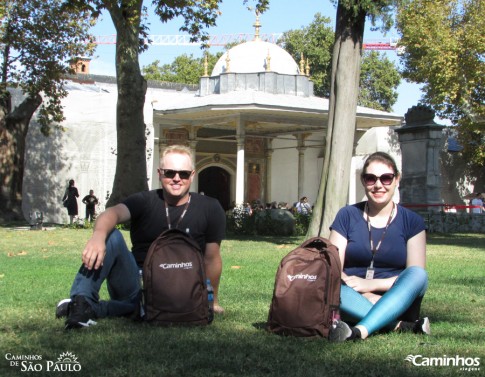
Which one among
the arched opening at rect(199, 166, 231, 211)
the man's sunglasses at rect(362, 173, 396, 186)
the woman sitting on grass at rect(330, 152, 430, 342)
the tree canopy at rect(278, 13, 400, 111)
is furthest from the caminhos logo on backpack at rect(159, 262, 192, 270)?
the tree canopy at rect(278, 13, 400, 111)

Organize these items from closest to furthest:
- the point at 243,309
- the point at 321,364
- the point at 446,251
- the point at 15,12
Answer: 1. the point at 321,364
2. the point at 243,309
3. the point at 446,251
4. the point at 15,12

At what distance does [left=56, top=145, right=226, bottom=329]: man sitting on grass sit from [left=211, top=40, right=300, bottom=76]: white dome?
2637 centimetres

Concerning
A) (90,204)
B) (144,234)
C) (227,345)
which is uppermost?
(144,234)

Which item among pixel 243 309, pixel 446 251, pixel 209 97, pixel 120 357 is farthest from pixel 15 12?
pixel 120 357

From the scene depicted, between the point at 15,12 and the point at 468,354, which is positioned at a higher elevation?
the point at 15,12

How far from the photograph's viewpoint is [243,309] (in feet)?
20.5

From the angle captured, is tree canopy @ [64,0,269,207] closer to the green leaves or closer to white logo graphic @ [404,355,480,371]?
the green leaves

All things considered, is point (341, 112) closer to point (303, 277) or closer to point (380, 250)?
point (380, 250)

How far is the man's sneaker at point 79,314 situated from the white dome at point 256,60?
88.4ft

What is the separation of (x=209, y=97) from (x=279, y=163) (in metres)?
7.00

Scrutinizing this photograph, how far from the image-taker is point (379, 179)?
17.2 feet

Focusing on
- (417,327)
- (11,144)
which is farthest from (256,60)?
(417,327)

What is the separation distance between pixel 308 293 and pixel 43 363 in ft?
5.36

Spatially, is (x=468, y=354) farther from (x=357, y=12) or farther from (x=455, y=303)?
(x=357, y=12)
